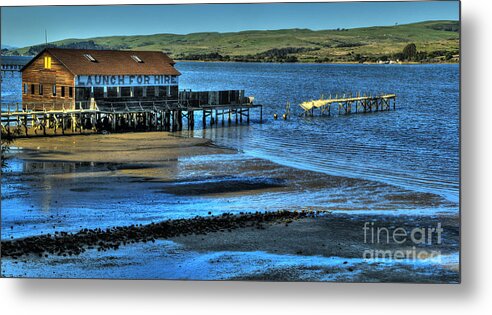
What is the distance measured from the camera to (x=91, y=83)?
27484 mm

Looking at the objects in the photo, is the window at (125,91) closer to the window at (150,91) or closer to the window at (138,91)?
the window at (138,91)

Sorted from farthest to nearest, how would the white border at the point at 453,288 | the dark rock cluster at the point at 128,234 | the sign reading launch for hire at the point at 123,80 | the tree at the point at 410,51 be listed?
the sign reading launch for hire at the point at 123,80
the tree at the point at 410,51
the dark rock cluster at the point at 128,234
the white border at the point at 453,288

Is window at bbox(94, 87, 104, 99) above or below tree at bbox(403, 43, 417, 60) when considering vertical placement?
below

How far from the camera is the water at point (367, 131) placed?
1905cm

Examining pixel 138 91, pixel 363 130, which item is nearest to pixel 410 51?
pixel 363 130

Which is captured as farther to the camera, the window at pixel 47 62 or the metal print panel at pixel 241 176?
the window at pixel 47 62

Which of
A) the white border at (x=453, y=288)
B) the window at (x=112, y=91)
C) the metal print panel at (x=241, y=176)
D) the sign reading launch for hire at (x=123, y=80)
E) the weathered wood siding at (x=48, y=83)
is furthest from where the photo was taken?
the window at (x=112, y=91)

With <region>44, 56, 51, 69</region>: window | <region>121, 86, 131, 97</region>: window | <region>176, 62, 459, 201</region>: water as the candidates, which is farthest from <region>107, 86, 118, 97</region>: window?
<region>44, 56, 51, 69</region>: window

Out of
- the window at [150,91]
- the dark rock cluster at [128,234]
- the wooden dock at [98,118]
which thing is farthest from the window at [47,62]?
the dark rock cluster at [128,234]

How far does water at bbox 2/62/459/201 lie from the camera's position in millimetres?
19125

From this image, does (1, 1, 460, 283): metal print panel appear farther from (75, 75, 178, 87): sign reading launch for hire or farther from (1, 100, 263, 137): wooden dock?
(1, 100, 263, 137): wooden dock

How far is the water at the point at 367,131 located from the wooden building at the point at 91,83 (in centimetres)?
121

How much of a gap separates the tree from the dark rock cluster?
156 inches

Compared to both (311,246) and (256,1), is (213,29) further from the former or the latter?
(311,246)
